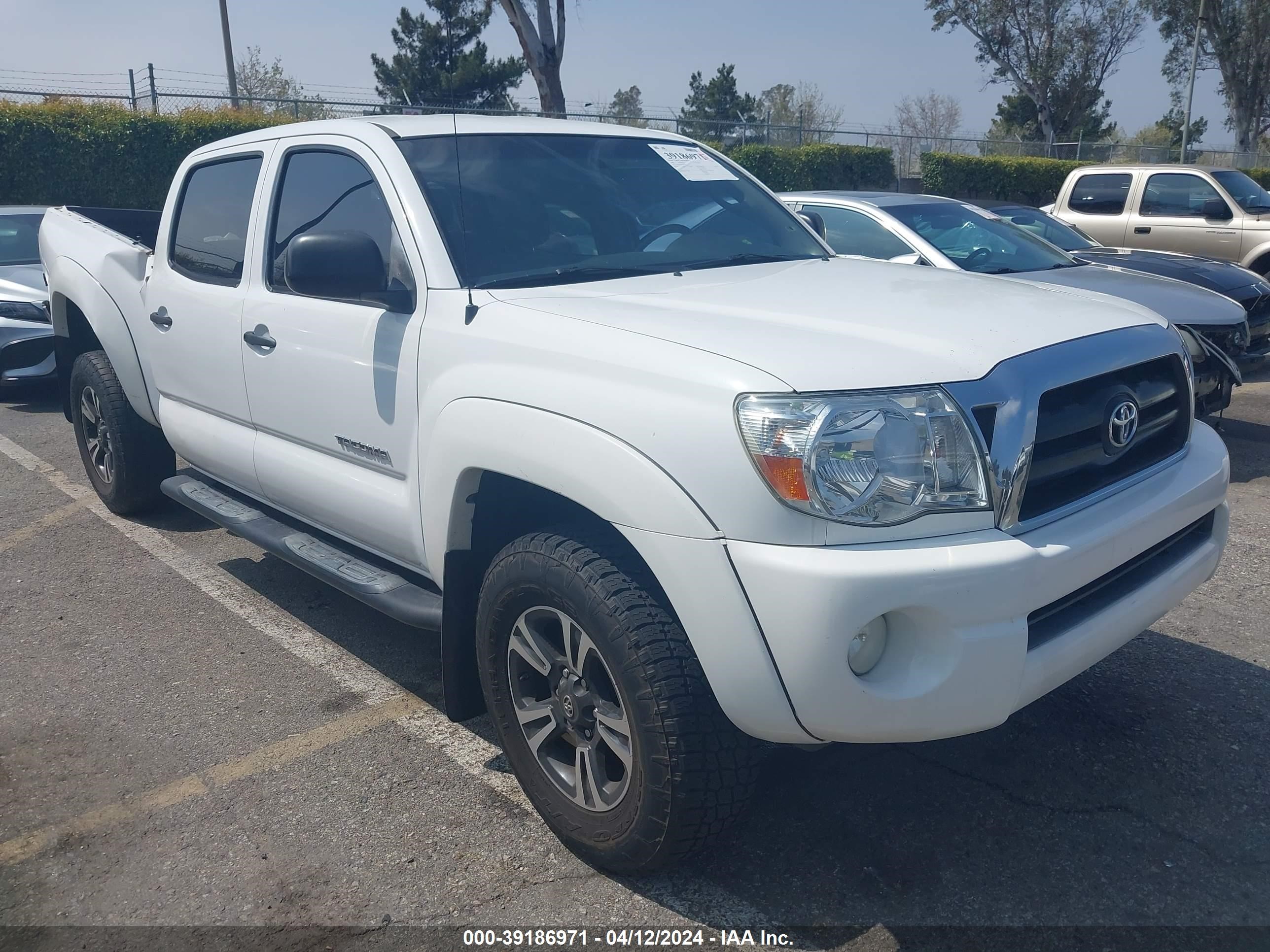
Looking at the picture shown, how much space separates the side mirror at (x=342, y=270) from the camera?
3109 millimetres

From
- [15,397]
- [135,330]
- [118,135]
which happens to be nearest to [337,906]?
[135,330]

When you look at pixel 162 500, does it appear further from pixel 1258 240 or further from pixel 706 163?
pixel 1258 240

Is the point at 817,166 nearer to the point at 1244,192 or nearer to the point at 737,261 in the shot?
the point at 1244,192

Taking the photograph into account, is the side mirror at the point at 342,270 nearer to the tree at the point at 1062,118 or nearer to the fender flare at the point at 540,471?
the fender flare at the point at 540,471

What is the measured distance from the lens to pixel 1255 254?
1168 centimetres

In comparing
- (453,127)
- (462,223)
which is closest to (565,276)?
(462,223)

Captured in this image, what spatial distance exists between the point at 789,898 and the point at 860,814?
1.40 ft

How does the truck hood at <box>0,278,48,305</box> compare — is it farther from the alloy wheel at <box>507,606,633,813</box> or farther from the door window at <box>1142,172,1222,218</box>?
the door window at <box>1142,172,1222,218</box>

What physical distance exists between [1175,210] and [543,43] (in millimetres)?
14667

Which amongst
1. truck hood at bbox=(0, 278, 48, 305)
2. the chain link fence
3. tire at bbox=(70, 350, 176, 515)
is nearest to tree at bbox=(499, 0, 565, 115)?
the chain link fence

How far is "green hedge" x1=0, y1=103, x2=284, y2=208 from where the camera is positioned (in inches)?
632

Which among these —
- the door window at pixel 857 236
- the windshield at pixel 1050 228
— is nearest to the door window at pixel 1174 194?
the windshield at pixel 1050 228

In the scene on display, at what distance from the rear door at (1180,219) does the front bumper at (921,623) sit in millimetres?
11069

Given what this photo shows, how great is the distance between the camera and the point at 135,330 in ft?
16.5
